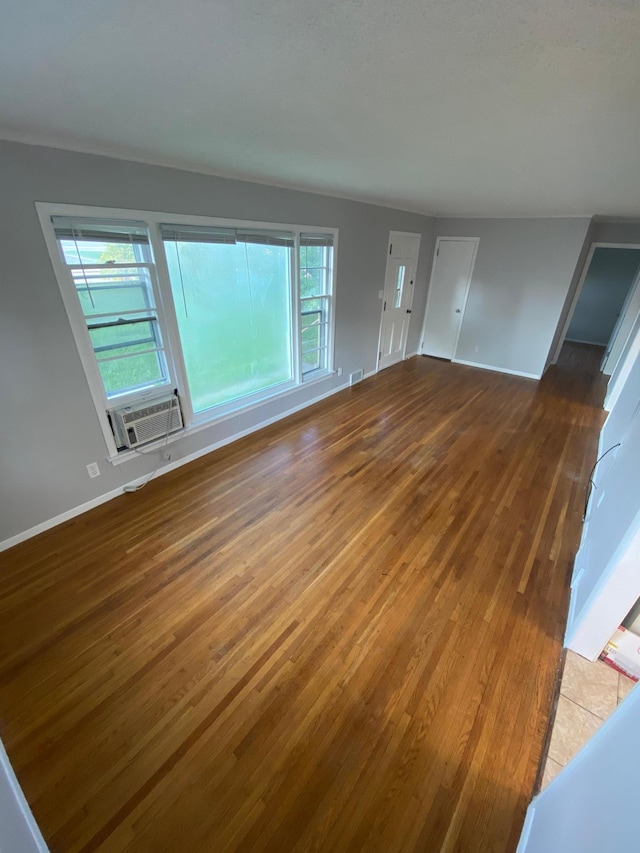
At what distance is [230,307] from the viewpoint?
3.20m

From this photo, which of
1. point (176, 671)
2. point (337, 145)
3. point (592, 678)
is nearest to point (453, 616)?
point (592, 678)

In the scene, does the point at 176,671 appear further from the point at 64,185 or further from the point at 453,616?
the point at 64,185

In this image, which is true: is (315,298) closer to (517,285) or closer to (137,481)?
(137,481)

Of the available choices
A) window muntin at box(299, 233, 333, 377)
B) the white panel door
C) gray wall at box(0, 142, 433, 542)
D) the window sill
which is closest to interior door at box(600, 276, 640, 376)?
the white panel door

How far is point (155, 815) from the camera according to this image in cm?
123

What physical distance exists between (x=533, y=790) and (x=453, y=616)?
708 mm

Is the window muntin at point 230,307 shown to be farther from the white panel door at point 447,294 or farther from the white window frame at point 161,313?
the white panel door at point 447,294

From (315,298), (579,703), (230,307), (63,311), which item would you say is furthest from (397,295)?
(579,703)

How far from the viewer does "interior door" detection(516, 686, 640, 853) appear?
2.22 feet

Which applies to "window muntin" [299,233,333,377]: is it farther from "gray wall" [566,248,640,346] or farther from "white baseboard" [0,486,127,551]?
"gray wall" [566,248,640,346]

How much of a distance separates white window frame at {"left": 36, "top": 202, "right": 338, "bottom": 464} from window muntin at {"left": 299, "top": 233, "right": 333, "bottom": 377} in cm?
9

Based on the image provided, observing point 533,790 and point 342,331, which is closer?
point 533,790

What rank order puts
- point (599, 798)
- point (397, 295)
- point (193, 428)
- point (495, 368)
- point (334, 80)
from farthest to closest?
point (495, 368), point (397, 295), point (193, 428), point (334, 80), point (599, 798)

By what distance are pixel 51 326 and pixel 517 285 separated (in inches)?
238
